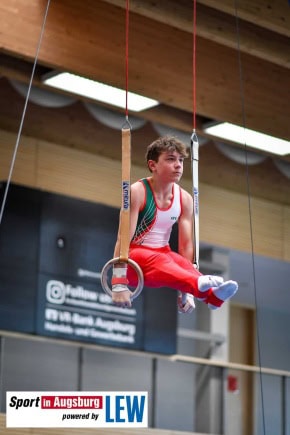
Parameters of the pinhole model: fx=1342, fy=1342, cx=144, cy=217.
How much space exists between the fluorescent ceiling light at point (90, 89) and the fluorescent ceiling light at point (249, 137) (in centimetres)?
92

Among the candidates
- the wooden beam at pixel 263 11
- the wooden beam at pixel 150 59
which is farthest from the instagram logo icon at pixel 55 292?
the wooden beam at pixel 263 11

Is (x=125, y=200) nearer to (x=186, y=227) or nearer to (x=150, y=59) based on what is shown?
(x=186, y=227)

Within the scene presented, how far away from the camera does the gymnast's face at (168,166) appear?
7645 mm

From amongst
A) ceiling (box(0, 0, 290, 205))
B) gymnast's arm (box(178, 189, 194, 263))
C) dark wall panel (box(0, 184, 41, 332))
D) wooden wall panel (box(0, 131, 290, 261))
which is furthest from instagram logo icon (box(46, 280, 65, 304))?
gymnast's arm (box(178, 189, 194, 263))

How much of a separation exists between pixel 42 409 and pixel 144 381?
16.3 feet

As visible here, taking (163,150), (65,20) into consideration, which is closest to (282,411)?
(65,20)

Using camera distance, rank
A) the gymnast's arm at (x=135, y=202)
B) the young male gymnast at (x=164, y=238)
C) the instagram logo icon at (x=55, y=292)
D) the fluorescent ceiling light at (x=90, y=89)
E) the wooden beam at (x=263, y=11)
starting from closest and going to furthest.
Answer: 1. the young male gymnast at (x=164, y=238)
2. the gymnast's arm at (x=135, y=202)
3. the wooden beam at (x=263, y=11)
4. the fluorescent ceiling light at (x=90, y=89)
5. the instagram logo icon at (x=55, y=292)

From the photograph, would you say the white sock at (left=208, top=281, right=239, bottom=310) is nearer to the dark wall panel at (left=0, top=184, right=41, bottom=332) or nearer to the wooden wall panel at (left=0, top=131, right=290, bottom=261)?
the dark wall panel at (left=0, top=184, right=41, bottom=332)

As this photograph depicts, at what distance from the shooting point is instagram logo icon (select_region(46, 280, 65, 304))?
498 inches

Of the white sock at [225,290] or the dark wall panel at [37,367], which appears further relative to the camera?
the dark wall panel at [37,367]

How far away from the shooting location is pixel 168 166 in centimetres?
764

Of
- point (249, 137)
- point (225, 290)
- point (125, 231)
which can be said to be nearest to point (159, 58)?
point (249, 137)

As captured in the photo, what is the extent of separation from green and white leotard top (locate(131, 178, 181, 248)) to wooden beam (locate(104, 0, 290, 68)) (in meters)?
3.24

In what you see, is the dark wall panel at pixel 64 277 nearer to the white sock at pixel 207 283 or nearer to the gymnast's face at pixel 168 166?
the gymnast's face at pixel 168 166
